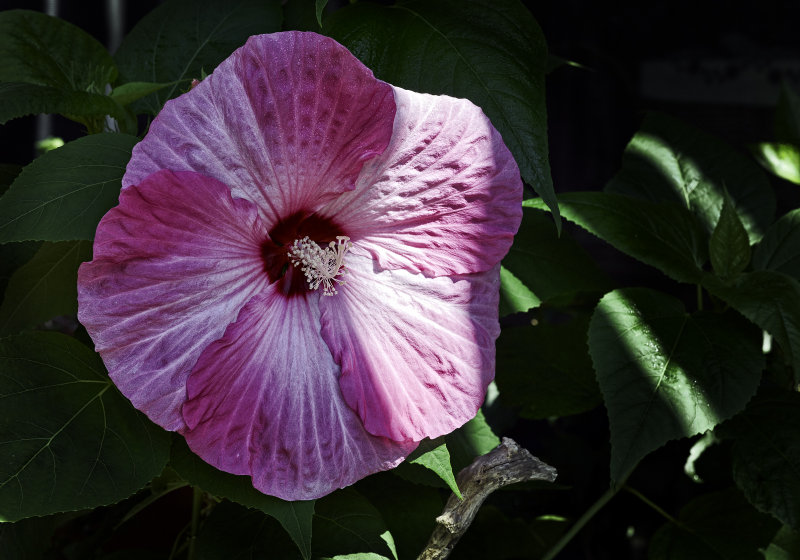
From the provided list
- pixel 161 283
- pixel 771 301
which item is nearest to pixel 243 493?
pixel 161 283

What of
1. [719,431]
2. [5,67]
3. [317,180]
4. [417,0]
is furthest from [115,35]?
[719,431]

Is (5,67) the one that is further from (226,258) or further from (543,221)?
(543,221)

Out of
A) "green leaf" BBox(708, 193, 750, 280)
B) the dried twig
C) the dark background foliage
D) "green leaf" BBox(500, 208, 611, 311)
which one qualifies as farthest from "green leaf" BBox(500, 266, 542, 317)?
the dark background foliage

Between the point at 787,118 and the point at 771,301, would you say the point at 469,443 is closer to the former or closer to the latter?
the point at 771,301

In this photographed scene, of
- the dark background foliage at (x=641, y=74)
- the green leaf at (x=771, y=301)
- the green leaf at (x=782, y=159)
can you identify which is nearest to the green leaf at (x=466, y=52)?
the green leaf at (x=771, y=301)

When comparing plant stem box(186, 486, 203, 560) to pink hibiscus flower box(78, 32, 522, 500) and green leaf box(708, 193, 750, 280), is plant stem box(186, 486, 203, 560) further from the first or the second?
green leaf box(708, 193, 750, 280)

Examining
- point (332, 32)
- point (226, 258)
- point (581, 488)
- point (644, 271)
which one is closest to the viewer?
point (226, 258)
